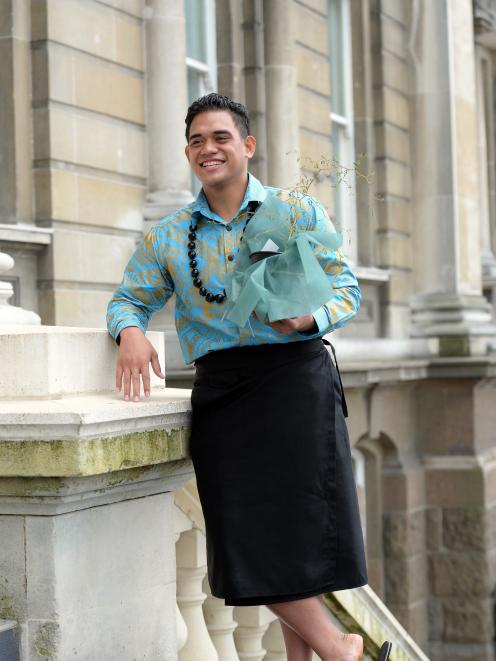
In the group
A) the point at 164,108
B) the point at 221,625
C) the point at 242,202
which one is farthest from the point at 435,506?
the point at 242,202

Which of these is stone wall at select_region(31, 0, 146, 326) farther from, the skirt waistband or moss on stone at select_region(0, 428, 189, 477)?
moss on stone at select_region(0, 428, 189, 477)

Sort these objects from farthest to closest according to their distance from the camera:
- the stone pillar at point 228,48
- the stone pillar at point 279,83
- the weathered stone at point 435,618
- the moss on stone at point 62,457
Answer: the weathered stone at point 435,618
the stone pillar at point 279,83
the stone pillar at point 228,48
the moss on stone at point 62,457

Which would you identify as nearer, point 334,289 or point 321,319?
point 321,319

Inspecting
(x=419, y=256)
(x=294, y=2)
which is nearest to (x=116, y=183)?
(x=294, y=2)

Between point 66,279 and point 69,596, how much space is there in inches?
196

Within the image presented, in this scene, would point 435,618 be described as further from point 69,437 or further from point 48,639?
point 69,437

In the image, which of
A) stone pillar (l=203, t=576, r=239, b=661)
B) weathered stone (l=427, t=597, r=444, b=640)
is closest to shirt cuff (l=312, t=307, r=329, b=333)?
stone pillar (l=203, t=576, r=239, b=661)

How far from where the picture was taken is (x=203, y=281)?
9.32ft

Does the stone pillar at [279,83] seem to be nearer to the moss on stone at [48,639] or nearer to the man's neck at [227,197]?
the man's neck at [227,197]

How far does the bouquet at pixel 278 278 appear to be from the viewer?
8.24 ft

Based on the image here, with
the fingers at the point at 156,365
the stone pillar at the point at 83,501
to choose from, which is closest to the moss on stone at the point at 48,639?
the stone pillar at the point at 83,501

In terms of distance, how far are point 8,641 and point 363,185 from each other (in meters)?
9.77

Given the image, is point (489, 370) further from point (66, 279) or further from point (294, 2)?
point (66, 279)

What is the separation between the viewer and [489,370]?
10.9 meters
